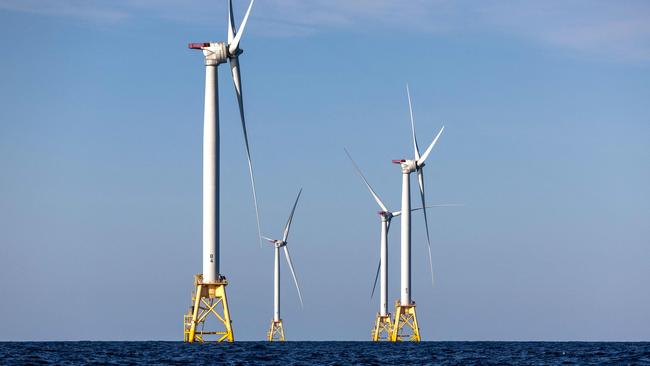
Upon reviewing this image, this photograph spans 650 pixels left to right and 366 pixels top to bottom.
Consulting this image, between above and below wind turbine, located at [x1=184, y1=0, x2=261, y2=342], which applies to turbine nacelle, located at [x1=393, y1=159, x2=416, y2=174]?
above

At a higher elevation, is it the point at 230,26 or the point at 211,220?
the point at 230,26

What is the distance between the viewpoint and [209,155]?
111500 millimetres

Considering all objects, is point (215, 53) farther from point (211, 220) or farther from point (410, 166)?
point (410, 166)

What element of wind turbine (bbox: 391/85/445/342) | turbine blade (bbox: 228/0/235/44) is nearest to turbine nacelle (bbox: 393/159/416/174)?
wind turbine (bbox: 391/85/445/342)

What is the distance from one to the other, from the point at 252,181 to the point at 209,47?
22320 millimetres

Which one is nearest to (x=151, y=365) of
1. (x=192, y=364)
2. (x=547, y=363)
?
(x=192, y=364)

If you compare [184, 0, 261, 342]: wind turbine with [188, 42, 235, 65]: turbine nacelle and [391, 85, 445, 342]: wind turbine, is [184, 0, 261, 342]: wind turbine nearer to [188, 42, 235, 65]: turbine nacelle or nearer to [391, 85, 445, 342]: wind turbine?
[188, 42, 235, 65]: turbine nacelle

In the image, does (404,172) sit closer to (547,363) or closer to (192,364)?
(547,363)

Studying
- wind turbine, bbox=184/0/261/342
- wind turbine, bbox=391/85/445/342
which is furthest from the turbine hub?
wind turbine, bbox=391/85/445/342

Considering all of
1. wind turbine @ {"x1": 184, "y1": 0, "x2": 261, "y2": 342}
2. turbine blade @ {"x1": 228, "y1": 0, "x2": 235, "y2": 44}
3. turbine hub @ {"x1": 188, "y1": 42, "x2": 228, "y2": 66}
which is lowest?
wind turbine @ {"x1": 184, "y1": 0, "x2": 261, "y2": 342}

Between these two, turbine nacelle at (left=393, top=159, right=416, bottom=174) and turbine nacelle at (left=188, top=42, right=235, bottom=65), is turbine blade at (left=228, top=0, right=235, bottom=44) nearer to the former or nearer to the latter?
turbine nacelle at (left=188, top=42, right=235, bottom=65)

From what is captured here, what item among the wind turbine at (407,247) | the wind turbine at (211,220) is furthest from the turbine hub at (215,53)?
the wind turbine at (407,247)

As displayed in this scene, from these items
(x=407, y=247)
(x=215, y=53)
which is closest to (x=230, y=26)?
(x=215, y=53)

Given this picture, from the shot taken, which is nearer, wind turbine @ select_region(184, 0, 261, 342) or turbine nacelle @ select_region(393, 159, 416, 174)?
wind turbine @ select_region(184, 0, 261, 342)
